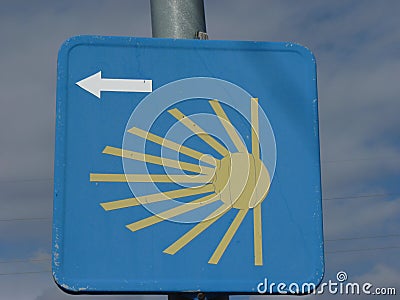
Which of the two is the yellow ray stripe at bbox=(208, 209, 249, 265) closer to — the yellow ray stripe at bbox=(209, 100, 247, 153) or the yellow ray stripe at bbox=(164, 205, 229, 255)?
the yellow ray stripe at bbox=(164, 205, 229, 255)

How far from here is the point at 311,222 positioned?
9.90 ft

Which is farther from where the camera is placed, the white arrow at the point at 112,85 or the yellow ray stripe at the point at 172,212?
the white arrow at the point at 112,85

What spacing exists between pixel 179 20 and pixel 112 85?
1.44 ft

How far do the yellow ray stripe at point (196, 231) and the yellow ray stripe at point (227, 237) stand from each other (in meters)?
0.05

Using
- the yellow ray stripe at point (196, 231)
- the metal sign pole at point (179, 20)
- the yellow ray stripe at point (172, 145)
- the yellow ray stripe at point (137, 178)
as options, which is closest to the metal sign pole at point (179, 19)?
the metal sign pole at point (179, 20)

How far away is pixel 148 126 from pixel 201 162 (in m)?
0.23

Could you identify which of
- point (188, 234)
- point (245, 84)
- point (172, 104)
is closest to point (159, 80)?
point (172, 104)

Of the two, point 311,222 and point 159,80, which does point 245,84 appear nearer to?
point 159,80

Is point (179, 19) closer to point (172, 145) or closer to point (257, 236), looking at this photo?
point (172, 145)

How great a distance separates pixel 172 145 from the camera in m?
3.02

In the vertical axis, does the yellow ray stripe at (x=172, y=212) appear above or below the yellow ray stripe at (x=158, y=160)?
below

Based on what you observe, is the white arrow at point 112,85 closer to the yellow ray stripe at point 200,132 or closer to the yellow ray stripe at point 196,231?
the yellow ray stripe at point 200,132

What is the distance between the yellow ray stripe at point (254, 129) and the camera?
305 centimetres

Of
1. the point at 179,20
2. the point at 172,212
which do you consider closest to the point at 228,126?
the point at 172,212
